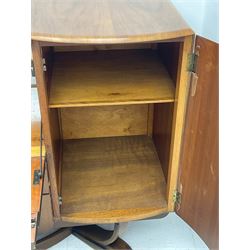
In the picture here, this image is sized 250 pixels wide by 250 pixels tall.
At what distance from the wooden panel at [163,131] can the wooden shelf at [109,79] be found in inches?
4.5

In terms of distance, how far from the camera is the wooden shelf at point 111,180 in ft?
3.42

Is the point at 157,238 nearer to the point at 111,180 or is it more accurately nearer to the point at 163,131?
the point at 111,180

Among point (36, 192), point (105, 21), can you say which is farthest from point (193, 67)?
point (36, 192)

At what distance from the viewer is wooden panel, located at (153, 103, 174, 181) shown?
1.06m

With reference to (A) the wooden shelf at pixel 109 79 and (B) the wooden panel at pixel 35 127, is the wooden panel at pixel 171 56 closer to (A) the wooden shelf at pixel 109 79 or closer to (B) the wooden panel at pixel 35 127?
(A) the wooden shelf at pixel 109 79

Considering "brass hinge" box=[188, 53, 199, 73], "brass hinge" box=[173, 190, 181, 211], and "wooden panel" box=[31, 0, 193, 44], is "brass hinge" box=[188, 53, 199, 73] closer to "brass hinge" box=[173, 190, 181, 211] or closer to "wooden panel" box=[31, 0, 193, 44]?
"wooden panel" box=[31, 0, 193, 44]

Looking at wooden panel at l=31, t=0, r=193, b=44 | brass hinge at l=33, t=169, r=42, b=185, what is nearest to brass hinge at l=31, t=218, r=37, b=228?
brass hinge at l=33, t=169, r=42, b=185

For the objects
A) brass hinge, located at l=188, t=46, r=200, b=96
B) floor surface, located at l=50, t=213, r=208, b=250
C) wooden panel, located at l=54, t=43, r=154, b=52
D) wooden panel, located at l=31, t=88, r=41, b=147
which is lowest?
floor surface, located at l=50, t=213, r=208, b=250

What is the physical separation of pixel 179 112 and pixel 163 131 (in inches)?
11.6

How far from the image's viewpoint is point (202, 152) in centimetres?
86

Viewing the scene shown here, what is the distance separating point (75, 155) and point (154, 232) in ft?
1.74

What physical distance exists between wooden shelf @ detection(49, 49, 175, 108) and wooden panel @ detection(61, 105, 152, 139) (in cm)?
26
